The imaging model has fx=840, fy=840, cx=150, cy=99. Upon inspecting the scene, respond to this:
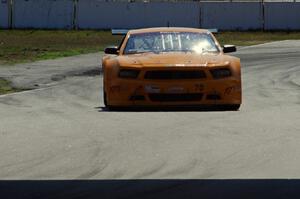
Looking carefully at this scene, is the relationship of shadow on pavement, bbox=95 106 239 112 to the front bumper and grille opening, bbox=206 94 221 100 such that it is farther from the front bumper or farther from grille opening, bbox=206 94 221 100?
grille opening, bbox=206 94 221 100

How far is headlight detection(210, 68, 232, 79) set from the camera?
12.6 metres

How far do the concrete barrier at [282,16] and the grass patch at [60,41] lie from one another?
92.1 inches

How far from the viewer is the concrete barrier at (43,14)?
53.6m

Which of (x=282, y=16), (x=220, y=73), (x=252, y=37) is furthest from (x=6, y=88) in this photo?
(x=282, y=16)

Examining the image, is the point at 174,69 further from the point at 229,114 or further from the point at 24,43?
the point at 24,43

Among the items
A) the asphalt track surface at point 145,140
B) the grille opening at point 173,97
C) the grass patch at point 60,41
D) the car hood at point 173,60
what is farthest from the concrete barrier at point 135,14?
the grille opening at point 173,97

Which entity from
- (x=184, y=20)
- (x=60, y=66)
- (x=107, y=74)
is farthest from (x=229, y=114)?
(x=184, y=20)

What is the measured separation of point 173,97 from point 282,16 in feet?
139

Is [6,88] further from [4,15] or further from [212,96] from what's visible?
[4,15]

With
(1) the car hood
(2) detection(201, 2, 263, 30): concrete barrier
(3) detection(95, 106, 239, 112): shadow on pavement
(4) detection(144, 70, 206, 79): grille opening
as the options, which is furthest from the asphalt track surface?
(2) detection(201, 2, 263, 30): concrete barrier

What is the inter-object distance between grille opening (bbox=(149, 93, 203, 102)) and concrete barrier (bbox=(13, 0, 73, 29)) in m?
41.5

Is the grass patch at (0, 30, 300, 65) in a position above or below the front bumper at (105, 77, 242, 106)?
below

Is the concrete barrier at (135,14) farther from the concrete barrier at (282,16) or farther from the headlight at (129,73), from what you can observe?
the headlight at (129,73)

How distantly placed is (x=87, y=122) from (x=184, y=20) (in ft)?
133
